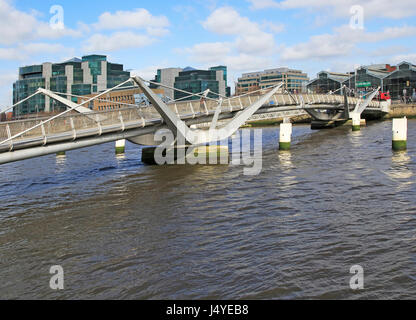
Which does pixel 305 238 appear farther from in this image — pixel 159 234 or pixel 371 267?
pixel 159 234

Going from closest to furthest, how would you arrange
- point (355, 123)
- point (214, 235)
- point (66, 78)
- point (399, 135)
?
point (214, 235)
point (399, 135)
point (355, 123)
point (66, 78)

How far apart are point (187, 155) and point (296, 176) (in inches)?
310

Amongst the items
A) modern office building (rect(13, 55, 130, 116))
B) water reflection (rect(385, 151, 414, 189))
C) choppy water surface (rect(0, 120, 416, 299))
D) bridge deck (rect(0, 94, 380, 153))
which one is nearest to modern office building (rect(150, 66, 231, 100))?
modern office building (rect(13, 55, 130, 116))

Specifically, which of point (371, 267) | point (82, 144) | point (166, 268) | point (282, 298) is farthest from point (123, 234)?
point (82, 144)

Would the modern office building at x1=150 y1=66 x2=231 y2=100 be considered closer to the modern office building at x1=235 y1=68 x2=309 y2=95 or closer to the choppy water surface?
the modern office building at x1=235 y1=68 x2=309 y2=95

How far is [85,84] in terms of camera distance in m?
134

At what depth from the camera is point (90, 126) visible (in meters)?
20.1

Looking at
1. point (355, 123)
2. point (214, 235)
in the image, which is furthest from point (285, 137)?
point (214, 235)

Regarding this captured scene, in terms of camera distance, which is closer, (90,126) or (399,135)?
(90,126)

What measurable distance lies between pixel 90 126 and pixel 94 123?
13.3 inches

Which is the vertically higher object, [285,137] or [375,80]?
[375,80]

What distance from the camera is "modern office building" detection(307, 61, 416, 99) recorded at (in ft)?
280

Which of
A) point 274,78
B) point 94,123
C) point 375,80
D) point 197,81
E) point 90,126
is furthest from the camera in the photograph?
point 274,78

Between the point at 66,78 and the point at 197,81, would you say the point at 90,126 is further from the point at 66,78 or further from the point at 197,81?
the point at 197,81
